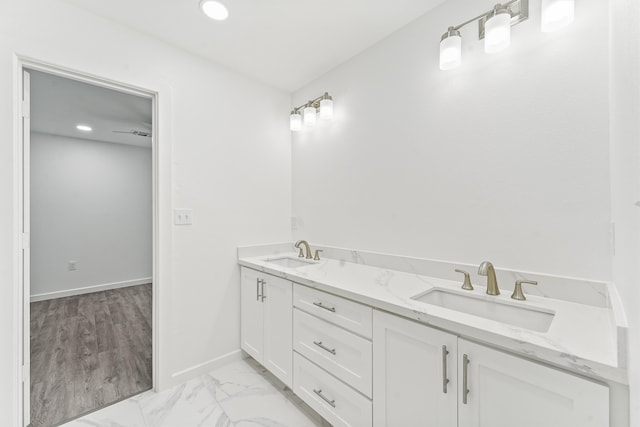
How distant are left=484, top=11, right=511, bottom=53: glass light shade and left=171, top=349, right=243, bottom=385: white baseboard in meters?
2.53

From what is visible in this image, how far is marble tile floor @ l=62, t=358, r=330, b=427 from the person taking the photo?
1.53 metres

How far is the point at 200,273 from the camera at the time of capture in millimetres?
1980

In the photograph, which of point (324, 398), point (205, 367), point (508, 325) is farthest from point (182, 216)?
point (508, 325)

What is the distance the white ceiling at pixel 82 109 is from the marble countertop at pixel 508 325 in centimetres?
224

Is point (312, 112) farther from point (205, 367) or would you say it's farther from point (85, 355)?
point (85, 355)

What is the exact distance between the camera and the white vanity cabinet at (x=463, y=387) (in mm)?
749

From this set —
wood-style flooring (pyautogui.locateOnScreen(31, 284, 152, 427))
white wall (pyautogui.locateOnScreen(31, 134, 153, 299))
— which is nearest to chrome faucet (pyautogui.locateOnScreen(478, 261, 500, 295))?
wood-style flooring (pyautogui.locateOnScreen(31, 284, 152, 427))

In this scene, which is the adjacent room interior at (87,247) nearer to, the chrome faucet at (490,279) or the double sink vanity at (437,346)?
the double sink vanity at (437,346)

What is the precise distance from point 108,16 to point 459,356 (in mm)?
2476

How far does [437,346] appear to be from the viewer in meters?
1.00

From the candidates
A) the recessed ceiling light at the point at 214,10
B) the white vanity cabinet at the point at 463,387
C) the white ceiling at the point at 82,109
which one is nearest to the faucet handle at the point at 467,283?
the white vanity cabinet at the point at 463,387

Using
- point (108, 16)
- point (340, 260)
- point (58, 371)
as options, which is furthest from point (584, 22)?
point (58, 371)

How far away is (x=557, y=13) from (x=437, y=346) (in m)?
1.38

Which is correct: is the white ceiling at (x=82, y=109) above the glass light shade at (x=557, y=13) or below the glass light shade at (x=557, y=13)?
above
